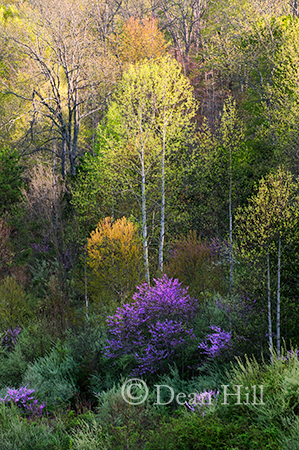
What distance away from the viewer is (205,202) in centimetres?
2103

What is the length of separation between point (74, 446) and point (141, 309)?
3.75m

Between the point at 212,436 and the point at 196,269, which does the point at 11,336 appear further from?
the point at 212,436

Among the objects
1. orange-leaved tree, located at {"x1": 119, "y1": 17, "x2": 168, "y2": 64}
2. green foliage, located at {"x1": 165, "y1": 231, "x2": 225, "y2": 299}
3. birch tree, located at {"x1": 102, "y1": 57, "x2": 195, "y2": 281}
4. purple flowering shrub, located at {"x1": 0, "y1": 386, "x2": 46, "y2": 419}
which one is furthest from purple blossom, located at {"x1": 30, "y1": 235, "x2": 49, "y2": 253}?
orange-leaved tree, located at {"x1": 119, "y1": 17, "x2": 168, "y2": 64}

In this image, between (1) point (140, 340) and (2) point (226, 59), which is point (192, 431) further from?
(2) point (226, 59)

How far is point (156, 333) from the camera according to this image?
8969mm

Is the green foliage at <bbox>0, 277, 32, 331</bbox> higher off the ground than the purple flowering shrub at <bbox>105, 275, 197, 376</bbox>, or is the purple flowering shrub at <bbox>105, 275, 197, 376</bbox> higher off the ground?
the purple flowering shrub at <bbox>105, 275, 197, 376</bbox>

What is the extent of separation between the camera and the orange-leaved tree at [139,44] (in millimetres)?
29531

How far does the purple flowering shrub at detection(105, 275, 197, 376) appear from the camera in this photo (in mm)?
8867

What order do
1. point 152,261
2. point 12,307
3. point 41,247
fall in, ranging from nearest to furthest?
point 12,307, point 152,261, point 41,247

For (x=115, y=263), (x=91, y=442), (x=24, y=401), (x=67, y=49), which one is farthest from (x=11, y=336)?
(x=67, y=49)

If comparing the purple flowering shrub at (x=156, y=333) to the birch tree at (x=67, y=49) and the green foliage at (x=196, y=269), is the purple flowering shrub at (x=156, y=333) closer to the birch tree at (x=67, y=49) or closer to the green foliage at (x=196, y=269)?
the green foliage at (x=196, y=269)

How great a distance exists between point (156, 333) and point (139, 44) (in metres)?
25.5

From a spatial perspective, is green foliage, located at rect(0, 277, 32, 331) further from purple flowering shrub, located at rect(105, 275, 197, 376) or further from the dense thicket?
purple flowering shrub, located at rect(105, 275, 197, 376)

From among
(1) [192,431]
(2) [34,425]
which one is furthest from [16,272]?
(1) [192,431]
